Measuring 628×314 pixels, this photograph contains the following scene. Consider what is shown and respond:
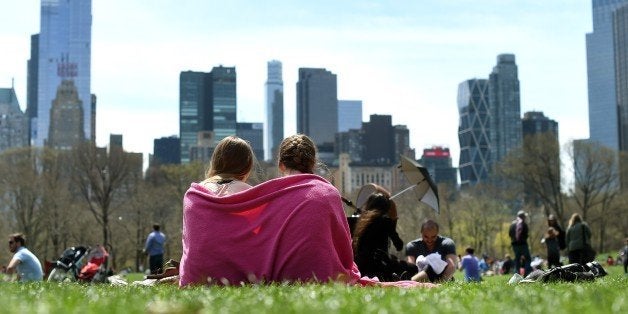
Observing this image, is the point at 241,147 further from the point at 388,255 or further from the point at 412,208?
the point at 412,208

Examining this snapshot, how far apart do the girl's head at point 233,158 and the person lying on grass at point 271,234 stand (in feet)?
1.78

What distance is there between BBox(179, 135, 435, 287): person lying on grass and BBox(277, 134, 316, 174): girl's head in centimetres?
50

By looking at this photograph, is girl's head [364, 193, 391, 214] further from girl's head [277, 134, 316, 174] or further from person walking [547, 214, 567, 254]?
person walking [547, 214, 567, 254]

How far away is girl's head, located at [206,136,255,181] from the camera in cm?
880

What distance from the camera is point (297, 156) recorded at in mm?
8844

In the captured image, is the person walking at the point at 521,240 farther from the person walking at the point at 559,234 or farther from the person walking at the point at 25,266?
the person walking at the point at 25,266

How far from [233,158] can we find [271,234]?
976mm

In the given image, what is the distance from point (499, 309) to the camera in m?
4.71

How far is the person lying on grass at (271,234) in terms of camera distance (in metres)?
8.12

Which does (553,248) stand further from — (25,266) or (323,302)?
(323,302)

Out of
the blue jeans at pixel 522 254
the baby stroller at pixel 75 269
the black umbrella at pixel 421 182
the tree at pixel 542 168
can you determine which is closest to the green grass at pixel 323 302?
the black umbrella at pixel 421 182

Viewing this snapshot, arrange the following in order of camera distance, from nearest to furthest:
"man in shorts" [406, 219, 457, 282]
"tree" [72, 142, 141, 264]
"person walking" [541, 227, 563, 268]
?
1. "man in shorts" [406, 219, 457, 282]
2. "person walking" [541, 227, 563, 268]
3. "tree" [72, 142, 141, 264]

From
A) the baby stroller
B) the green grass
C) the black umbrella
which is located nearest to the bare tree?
the baby stroller

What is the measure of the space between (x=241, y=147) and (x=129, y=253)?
230 ft
